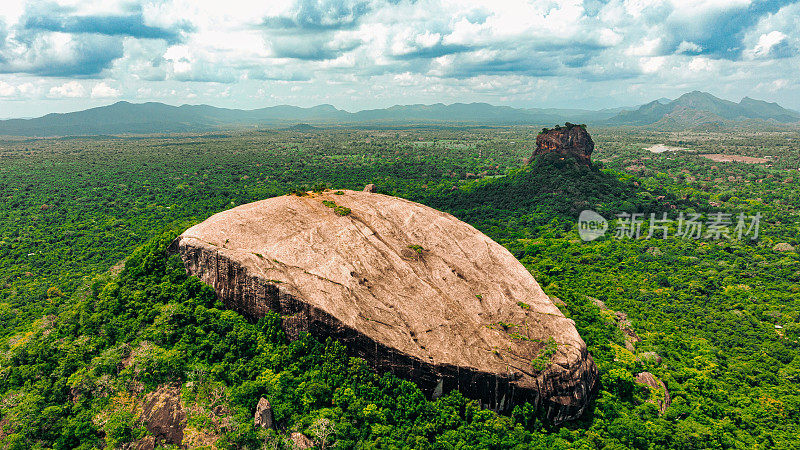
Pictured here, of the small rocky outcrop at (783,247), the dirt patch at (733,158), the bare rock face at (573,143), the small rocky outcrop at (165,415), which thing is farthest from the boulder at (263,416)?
the dirt patch at (733,158)

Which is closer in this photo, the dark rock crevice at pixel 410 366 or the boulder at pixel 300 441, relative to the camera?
the boulder at pixel 300 441

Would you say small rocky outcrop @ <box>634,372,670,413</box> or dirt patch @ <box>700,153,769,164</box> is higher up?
dirt patch @ <box>700,153,769,164</box>

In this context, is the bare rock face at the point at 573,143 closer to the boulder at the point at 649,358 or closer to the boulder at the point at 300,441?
the boulder at the point at 649,358

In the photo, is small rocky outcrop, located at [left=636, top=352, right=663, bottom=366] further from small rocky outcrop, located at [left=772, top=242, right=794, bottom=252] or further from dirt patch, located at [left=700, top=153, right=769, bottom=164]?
dirt patch, located at [left=700, top=153, right=769, bottom=164]

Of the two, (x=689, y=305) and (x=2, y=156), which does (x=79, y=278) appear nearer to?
(x=689, y=305)

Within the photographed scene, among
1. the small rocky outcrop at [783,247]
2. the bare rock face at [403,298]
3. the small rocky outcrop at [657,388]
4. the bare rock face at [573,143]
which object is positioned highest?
the bare rock face at [573,143]

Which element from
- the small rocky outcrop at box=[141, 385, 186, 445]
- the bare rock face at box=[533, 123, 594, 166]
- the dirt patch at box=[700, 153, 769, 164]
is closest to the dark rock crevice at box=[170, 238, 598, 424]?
the small rocky outcrop at box=[141, 385, 186, 445]
